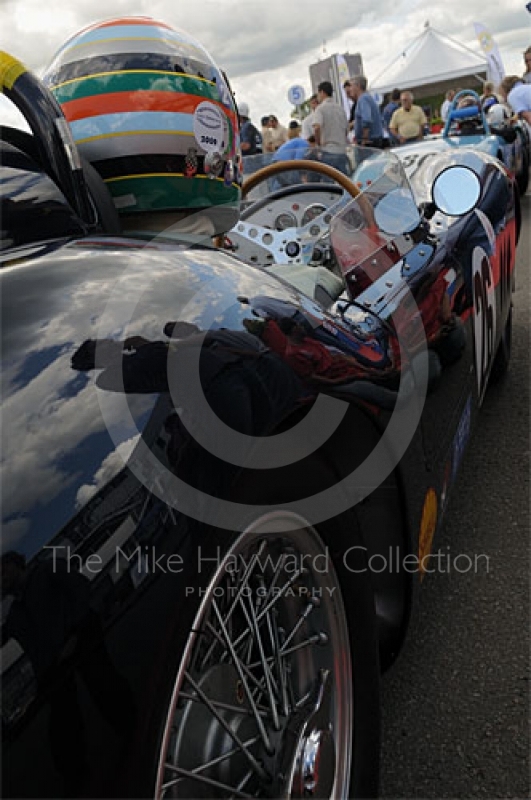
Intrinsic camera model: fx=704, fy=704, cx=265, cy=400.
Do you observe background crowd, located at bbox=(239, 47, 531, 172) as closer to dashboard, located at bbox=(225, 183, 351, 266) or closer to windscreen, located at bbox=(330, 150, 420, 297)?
dashboard, located at bbox=(225, 183, 351, 266)

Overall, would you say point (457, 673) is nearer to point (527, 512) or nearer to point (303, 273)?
point (527, 512)

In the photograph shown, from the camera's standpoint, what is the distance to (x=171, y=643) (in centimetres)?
82

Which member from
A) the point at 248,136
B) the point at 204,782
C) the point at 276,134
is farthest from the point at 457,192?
the point at 276,134

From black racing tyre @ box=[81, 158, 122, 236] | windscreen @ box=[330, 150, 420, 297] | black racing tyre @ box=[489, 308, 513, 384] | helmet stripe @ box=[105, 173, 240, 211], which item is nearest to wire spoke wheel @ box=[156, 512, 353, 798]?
black racing tyre @ box=[81, 158, 122, 236]

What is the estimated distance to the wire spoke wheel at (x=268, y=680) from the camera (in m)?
1.06

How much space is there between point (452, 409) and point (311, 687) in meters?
0.96

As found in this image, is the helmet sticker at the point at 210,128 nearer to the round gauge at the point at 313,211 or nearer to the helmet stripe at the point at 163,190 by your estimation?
the helmet stripe at the point at 163,190

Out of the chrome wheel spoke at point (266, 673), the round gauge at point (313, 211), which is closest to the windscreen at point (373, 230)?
the round gauge at point (313, 211)

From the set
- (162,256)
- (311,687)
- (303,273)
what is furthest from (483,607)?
(162,256)

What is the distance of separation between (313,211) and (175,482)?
2.42 m

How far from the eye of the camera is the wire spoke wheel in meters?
1.06

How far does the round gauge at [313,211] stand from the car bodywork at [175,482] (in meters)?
1.31

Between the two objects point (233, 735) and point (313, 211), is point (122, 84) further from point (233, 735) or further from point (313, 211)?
point (233, 735)

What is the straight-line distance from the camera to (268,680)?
1.22 metres
